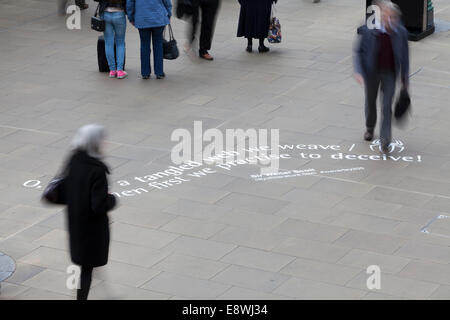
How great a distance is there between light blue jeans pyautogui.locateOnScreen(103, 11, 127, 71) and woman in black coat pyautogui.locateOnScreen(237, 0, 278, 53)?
213 cm

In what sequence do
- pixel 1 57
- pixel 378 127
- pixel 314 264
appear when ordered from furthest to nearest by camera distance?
pixel 1 57
pixel 378 127
pixel 314 264

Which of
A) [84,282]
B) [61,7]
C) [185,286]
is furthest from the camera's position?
[61,7]

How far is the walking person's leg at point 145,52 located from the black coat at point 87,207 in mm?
6661

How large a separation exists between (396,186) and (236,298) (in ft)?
9.65

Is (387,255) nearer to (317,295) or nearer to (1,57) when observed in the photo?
(317,295)

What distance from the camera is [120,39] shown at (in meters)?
13.6

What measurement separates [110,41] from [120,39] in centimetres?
15

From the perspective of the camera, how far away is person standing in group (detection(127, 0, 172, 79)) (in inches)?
516

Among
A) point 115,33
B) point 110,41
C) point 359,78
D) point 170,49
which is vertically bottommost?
point 170,49

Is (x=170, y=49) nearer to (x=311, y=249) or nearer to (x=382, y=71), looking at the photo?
(x=382, y=71)

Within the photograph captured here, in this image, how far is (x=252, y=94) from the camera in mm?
12922

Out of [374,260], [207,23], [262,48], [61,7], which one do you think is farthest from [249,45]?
[374,260]

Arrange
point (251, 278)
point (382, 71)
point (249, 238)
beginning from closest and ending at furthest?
point (251, 278) < point (249, 238) < point (382, 71)

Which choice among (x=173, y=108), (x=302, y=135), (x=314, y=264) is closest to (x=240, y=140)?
(x=302, y=135)
